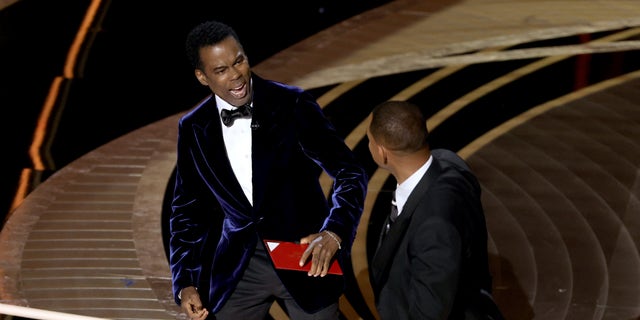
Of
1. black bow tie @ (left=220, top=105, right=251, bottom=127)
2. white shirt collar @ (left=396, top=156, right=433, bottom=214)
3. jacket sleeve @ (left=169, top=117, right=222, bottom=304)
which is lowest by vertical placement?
jacket sleeve @ (left=169, top=117, right=222, bottom=304)

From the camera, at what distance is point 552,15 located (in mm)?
9570

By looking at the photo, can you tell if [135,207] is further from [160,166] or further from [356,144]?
[356,144]

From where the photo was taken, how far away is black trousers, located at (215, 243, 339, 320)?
391cm

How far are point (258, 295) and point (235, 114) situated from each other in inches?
27.8

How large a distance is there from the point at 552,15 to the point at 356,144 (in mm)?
3146

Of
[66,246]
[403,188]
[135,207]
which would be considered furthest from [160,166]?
[403,188]

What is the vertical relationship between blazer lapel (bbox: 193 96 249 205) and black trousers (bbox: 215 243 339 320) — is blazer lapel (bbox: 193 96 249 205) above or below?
above

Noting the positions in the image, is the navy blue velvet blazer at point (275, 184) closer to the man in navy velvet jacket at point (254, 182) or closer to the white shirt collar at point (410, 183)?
the man in navy velvet jacket at point (254, 182)

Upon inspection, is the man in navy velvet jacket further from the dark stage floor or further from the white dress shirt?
the dark stage floor

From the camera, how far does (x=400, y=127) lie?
338 centimetres

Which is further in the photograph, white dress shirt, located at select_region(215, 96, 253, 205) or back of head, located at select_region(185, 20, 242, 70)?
white dress shirt, located at select_region(215, 96, 253, 205)

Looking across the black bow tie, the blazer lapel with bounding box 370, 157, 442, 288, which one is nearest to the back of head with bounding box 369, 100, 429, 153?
the blazer lapel with bounding box 370, 157, 442, 288

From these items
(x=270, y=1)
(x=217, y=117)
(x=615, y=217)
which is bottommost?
(x=615, y=217)

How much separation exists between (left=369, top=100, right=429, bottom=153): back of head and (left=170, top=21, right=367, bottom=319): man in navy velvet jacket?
452 mm
